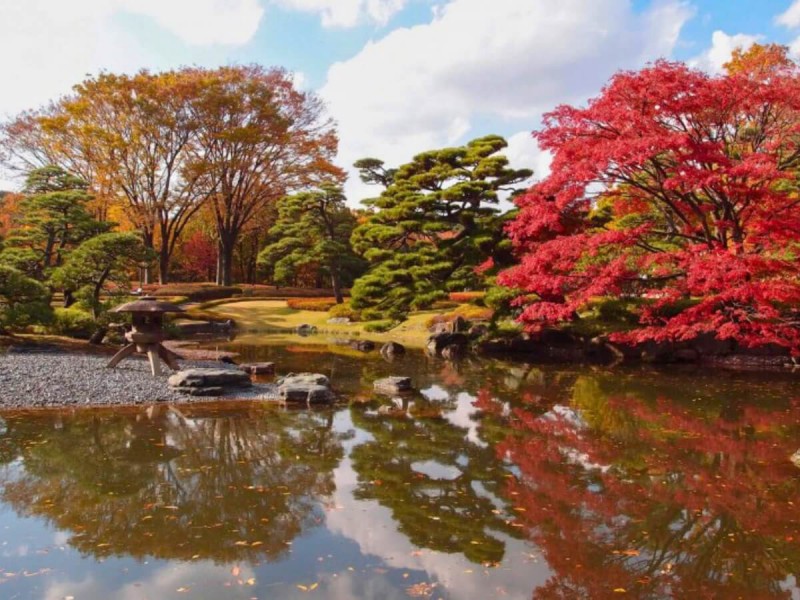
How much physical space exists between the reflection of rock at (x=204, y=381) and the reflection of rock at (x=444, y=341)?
28.4 ft

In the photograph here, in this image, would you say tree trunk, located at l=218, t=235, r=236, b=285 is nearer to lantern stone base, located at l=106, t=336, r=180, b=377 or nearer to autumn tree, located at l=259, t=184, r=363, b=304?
autumn tree, located at l=259, t=184, r=363, b=304

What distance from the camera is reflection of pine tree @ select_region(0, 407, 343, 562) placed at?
4.85 metres

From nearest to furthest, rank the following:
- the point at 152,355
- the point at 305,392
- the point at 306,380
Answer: the point at 305,392, the point at 306,380, the point at 152,355

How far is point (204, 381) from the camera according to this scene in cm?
1055

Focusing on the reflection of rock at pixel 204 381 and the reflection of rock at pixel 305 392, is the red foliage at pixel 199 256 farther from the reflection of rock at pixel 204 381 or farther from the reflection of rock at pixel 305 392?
the reflection of rock at pixel 305 392

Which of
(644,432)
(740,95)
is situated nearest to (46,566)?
(644,432)

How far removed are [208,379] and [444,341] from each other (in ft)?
31.1

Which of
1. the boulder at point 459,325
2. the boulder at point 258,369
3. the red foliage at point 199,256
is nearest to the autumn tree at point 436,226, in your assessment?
the boulder at point 459,325

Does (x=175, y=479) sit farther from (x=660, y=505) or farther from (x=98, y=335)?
(x=98, y=335)

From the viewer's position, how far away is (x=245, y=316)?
91.5 feet

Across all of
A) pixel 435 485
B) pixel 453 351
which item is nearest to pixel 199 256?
pixel 453 351

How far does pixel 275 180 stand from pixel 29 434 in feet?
87.9

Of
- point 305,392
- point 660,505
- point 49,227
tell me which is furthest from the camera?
point 49,227

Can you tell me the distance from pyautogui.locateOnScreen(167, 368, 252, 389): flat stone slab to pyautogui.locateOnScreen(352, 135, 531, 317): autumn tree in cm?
931
